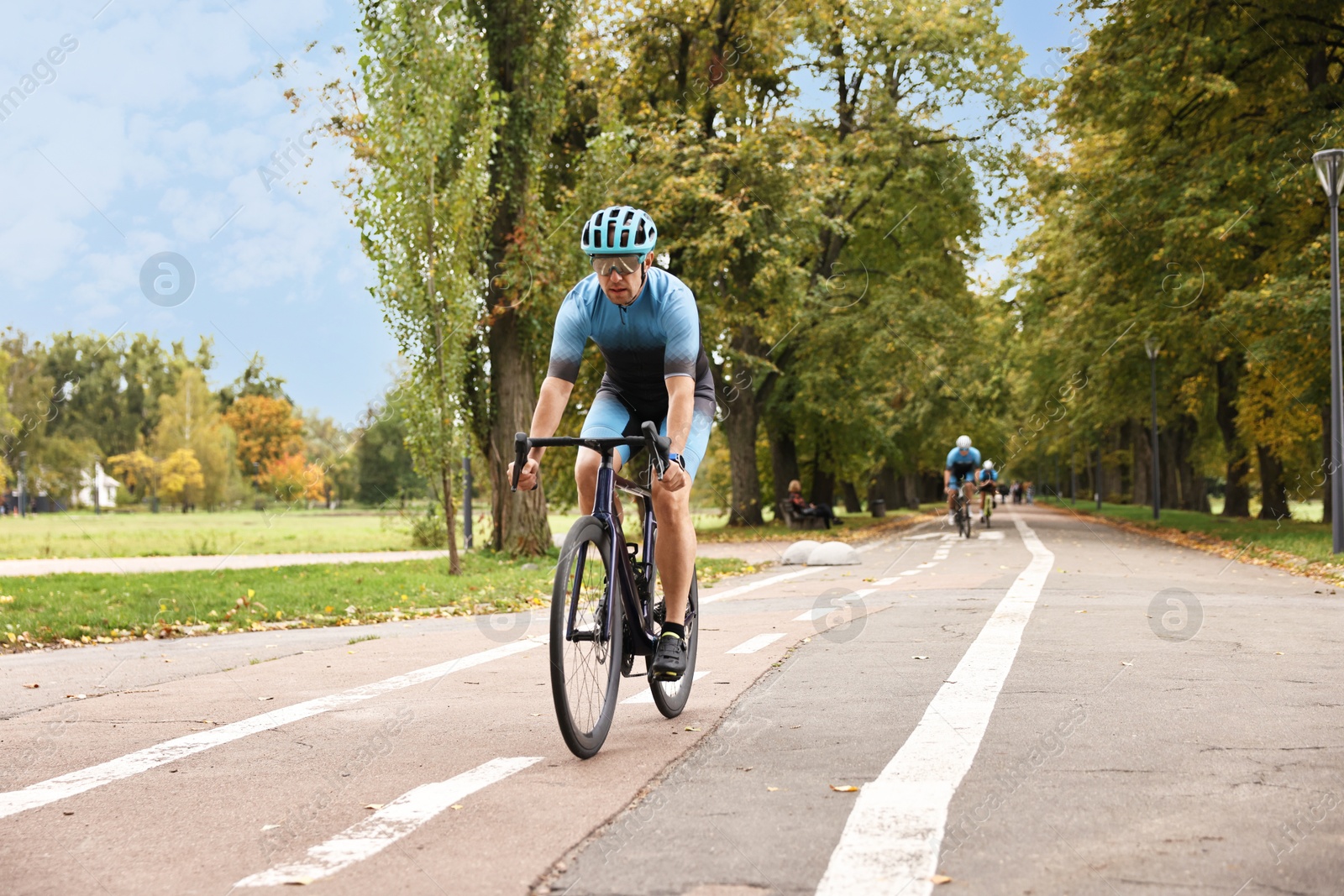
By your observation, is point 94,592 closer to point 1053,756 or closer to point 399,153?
point 399,153

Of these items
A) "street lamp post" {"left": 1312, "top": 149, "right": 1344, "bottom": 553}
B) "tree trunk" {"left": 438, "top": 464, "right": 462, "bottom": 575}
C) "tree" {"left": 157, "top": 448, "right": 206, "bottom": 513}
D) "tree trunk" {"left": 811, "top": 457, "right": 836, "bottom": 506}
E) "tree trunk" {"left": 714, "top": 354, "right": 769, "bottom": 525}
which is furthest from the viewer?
"tree" {"left": 157, "top": 448, "right": 206, "bottom": 513}

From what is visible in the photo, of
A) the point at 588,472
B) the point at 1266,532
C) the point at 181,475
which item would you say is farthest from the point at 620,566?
the point at 181,475

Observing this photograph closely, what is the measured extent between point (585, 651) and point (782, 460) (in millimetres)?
30108

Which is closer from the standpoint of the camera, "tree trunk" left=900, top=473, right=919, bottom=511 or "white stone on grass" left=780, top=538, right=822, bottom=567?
"white stone on grass" left=780, top=538, right=822, bottom=567

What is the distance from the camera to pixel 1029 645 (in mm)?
7539

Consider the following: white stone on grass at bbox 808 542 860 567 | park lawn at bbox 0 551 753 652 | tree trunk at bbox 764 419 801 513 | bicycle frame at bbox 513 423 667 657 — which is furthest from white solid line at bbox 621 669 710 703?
tree trunk at bbox 764 419 801 513

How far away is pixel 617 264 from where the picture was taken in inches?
194

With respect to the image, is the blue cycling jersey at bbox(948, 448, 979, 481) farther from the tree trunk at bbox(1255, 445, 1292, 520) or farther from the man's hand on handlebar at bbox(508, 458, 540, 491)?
the man's hand on handlebar at bbox(508, 458, 540, 491)

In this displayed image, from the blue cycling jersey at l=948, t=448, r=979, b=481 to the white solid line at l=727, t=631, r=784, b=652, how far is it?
1705 cm

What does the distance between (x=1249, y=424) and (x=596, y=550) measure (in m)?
26.8

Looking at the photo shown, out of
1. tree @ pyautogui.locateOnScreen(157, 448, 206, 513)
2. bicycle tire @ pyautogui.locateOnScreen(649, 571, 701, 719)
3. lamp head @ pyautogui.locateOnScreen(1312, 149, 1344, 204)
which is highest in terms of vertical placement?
lamp head @ pyautogui.locateOnScreen(1312, 149, 1344, 204)

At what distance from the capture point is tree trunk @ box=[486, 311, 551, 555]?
18.3m

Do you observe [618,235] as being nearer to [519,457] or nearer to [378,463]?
[519,457]

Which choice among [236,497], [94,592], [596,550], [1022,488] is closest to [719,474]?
[94,592]
